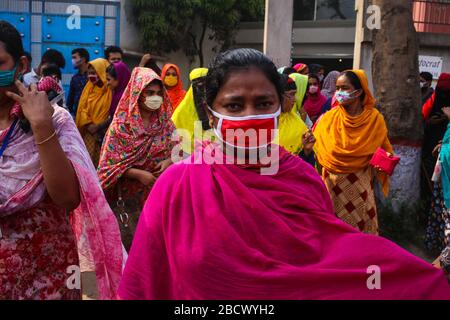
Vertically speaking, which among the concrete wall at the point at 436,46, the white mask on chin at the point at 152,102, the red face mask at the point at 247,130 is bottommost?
the white mask on chin at the point at 152,102

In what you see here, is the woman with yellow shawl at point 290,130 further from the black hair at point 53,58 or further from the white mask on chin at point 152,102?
the black hair at point 53,58

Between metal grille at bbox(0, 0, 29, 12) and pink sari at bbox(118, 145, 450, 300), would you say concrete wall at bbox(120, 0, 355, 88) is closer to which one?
metal grille at bbox(0, 0, 29, 12)

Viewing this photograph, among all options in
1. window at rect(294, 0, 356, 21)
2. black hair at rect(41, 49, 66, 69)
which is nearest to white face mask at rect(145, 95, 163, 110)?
black hair at rect(41, 49, 66, 69)

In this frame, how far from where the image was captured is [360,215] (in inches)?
229

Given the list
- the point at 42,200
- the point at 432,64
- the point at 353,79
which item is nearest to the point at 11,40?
the point at 42,200

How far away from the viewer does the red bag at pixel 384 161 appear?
223 inches

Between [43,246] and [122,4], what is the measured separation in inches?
697

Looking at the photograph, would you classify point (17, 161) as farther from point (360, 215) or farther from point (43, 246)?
point (360, 215)

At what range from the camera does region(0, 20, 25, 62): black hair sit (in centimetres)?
243

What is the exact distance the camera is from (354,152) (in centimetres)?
595

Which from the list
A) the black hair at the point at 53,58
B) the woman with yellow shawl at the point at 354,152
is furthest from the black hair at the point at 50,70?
the woman with yellow shawl at the point at 354,152

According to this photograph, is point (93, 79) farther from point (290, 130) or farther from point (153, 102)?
point (153, 102)

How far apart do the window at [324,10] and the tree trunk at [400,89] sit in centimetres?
1398

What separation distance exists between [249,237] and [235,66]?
0.58m
